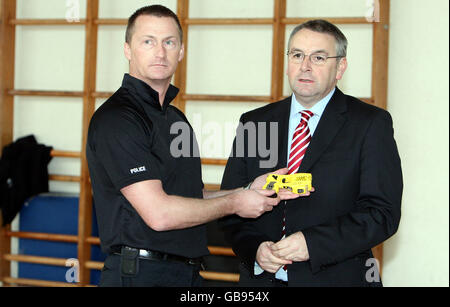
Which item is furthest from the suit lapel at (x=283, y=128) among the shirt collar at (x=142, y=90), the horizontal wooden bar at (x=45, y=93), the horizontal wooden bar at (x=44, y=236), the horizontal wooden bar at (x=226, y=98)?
the horizontal wooden bar at (x=44, y=236)

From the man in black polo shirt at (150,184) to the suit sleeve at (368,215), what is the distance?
0.19 m

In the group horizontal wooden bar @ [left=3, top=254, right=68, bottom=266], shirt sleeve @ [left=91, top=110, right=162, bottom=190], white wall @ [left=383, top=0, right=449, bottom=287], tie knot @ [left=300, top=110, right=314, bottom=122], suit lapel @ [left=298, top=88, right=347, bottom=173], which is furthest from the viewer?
horizontal wooden bar @ [left=3, top=254, right=68, bottom=266]

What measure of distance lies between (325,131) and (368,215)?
0.34 m

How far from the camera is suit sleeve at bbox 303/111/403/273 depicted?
1.87m

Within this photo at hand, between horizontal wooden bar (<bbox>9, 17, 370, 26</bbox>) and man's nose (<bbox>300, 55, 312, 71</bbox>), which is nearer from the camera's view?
man's nose (<bbox>300, 55, 312, 71</bbox>)

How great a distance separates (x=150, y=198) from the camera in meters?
1.78

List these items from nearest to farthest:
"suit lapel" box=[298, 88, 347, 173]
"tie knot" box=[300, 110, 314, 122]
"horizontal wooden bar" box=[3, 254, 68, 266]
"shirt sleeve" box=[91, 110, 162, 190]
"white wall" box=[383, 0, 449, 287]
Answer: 1. "shirt sleeve" box=[91, 110, 162, 190]
2. "suit lapel" box=[298, 88, 347, 173]
3. "tie knot" box=[300, 110, 314, 122]
4. "white wall" box=[383, 0, 449, 287]
5. "horizontal wooden bar" box=[3, 254, 68, 266]

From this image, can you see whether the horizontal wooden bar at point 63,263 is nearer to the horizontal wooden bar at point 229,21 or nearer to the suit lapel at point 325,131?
the horizontal wooden bar at point 229,21

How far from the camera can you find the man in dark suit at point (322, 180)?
74.1 inches

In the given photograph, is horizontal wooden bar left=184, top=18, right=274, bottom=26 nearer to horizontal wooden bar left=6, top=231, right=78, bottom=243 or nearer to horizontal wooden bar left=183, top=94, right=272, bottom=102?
horizontal wooden bar left=183, top=94, right=272, bottom=102

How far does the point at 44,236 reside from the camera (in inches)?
165

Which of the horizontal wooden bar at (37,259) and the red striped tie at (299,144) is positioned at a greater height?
the red striped tie at (299,144)

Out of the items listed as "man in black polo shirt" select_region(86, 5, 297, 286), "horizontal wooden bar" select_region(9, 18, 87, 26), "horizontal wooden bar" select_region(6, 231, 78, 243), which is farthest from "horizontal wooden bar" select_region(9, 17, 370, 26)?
"man in black polo shirt" select_region(86, 5, 297, 286)
